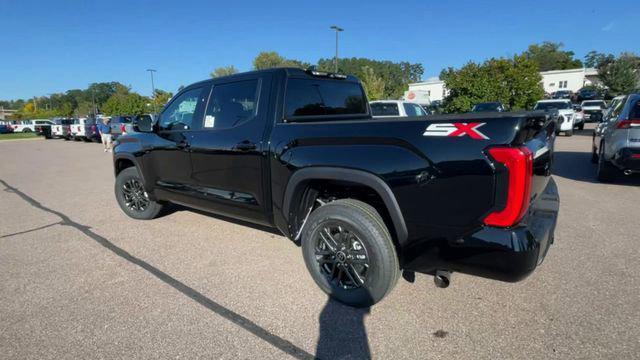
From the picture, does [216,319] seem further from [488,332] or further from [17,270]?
[17,270]

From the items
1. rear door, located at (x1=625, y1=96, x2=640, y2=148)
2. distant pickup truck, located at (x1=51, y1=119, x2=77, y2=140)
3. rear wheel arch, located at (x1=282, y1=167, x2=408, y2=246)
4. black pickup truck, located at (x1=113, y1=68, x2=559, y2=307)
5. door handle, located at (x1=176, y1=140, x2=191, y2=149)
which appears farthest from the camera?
distant pickup truck, located at (x1=51, y1=119, x2=77, y2=140)

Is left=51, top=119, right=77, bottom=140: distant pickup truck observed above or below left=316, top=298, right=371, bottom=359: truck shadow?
above

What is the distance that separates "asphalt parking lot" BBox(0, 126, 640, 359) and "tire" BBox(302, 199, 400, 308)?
0.15 metres

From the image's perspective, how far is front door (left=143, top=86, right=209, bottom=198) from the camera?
4.05 metres

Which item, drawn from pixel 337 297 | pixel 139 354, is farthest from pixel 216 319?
Result: pixel 337 297

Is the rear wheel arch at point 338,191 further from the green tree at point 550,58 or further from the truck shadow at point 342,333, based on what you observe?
the green tree at point 550,58

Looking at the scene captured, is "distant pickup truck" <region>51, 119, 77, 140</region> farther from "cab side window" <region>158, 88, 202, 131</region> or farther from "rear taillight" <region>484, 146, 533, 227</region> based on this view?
"rear taillight" <region>484, 146, 533, 227</region>

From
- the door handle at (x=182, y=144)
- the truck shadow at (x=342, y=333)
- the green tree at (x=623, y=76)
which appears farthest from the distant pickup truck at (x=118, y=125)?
the green tree at (x=623, y=76)

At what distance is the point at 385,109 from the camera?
1188cm

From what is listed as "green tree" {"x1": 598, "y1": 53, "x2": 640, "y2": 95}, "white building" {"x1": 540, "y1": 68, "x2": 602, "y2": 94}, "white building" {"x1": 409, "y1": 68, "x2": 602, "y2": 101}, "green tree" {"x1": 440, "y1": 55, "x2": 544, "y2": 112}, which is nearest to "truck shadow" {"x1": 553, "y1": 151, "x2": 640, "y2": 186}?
"green tree" {"x1": 440, "y1": 55, "x2": 544, "y2": 112}

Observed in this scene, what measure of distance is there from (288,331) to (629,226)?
4.36 m

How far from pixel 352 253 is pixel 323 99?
1723 mm

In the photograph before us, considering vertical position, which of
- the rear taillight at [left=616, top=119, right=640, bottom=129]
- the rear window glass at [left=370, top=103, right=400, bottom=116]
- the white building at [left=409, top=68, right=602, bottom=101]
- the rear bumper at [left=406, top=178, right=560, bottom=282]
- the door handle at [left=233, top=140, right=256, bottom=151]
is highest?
the white building at [left=409, top=68, right=602, bottom=101]

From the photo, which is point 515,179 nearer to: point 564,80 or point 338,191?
point 338,191
